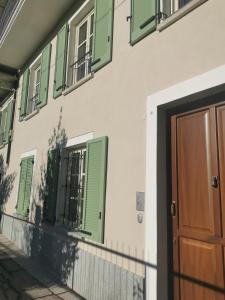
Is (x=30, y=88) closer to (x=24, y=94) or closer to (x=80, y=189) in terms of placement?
(x=24, y=94)

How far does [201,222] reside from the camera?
9.96 feet

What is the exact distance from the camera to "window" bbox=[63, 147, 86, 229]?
5.36 metres

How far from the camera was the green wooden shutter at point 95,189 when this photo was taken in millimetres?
4293

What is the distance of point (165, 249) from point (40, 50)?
21.9 feet

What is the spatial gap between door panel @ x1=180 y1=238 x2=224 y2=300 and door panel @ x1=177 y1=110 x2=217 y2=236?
6.1 inches

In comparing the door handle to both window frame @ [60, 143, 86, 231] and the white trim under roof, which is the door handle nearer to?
the white trim under roof

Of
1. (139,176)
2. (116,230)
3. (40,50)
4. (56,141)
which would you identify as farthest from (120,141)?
(40,50)

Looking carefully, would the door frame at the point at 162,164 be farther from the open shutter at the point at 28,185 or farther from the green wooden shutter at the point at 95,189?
the open shutter at the point at 28,185

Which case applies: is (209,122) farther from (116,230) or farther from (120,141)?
(116,230)

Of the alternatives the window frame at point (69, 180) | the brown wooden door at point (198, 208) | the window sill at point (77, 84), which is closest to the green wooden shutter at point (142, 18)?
the window sill at point (77, 84)

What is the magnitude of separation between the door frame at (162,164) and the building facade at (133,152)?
0.01m

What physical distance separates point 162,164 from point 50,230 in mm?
3254

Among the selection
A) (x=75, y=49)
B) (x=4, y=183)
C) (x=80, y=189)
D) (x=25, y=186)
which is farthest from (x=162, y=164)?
(x=4, y=183)

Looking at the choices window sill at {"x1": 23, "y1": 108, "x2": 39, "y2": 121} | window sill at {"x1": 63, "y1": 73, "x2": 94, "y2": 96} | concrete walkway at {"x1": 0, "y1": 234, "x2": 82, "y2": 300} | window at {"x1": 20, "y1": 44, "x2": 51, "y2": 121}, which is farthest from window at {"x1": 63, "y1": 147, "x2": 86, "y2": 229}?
window at {"x1": 20, "y1": 44, "x2": 51, "y2": 121}
